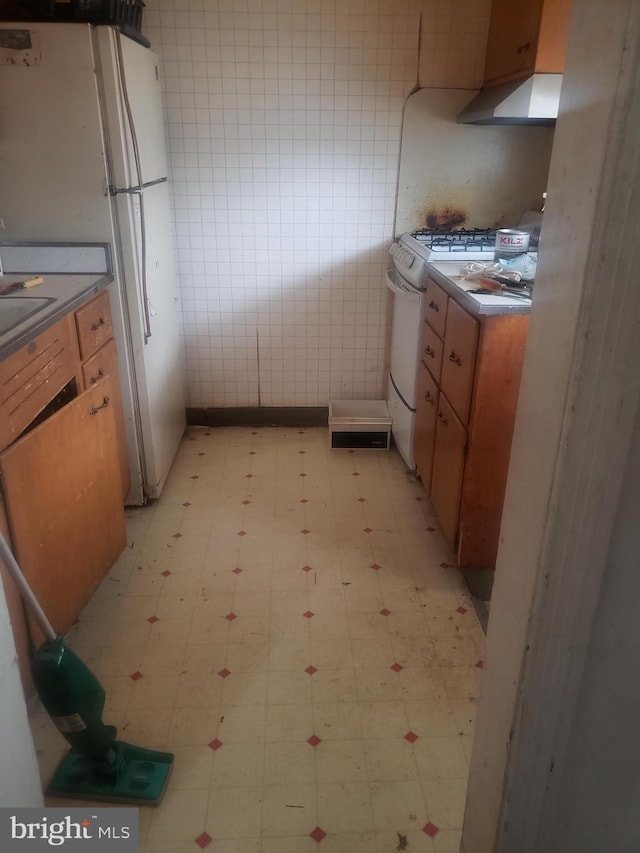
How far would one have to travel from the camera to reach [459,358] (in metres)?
2.09

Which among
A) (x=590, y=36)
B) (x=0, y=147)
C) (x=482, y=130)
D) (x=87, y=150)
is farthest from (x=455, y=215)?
(x=590, y=36)

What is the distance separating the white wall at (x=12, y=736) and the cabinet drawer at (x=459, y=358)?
1467 millimetres

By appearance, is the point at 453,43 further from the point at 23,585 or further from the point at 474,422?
the point at 23,585

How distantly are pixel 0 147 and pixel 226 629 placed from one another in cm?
184

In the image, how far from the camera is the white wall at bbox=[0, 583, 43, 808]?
99cm

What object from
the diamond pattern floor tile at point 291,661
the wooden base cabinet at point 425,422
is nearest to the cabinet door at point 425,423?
the wooden base cabinet at point 425,422

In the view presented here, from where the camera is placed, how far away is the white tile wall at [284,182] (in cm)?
278

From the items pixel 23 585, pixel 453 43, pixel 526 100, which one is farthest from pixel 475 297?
pixel 453 43

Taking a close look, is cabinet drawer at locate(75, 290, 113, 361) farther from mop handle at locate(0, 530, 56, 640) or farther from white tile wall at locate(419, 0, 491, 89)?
white tile wall at locate(419, 0, 491, 89)

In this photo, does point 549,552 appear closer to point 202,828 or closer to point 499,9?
point 202,828

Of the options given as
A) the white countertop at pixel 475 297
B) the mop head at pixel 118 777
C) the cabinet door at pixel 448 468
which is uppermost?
the white countertop at pixel 475 297

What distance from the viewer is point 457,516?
7.12 ft

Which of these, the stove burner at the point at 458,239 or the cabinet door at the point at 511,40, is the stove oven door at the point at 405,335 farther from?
the cabinet door at the point at 511,40

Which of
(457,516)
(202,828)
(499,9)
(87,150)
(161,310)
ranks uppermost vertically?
(499,9)
